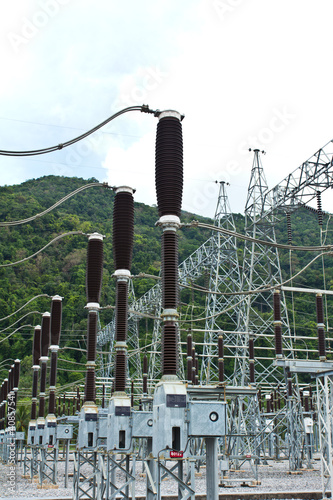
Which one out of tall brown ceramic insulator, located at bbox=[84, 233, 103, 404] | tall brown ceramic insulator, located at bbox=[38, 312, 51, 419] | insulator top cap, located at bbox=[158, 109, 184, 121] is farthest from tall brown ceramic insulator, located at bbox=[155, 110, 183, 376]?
tall brown ceramic insulator, located at bbox=[38, 312, 51, 419]

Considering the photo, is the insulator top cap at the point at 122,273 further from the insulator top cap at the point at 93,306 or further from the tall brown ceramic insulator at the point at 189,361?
the tall brown ceramic insulator at the point at 189,361

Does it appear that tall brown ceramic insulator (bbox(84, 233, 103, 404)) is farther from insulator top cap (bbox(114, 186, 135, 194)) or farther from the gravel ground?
the gravel ground

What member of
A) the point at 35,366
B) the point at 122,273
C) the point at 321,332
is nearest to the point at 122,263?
the point at 122,273

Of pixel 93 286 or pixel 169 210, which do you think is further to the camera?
pixel 93 286

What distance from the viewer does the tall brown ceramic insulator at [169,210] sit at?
9.60 metres

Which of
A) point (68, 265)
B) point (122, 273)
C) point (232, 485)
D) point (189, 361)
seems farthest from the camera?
point (68, 265)

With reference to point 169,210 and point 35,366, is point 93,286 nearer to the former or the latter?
point 169,210

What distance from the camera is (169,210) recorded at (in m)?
10.2

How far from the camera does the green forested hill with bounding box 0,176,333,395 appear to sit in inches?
2183

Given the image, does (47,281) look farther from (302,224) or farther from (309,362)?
(309,362)

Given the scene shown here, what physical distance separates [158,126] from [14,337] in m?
55.3

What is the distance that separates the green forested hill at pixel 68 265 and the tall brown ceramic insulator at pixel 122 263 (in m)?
36.8

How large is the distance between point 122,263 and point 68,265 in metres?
57.8

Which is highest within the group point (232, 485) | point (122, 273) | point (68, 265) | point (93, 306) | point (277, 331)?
point (68, 265)
